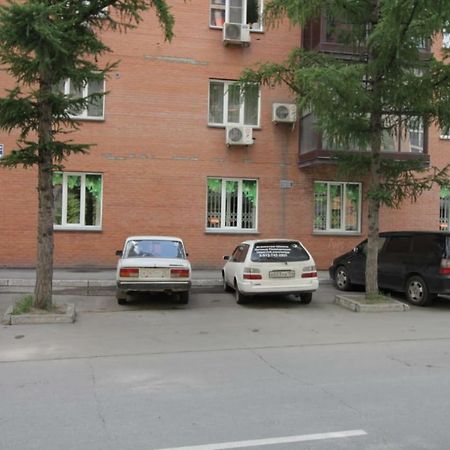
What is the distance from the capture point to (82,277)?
14.9 metres

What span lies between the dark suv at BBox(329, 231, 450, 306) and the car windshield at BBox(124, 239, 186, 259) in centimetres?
483

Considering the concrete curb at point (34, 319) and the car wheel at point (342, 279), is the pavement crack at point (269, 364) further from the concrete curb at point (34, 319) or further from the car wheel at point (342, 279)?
the car wheel at point (342, 279)

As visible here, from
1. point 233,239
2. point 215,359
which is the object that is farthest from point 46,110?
point 233,239

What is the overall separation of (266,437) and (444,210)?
56.0 ft

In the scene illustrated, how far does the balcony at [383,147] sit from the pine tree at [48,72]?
7145 mm

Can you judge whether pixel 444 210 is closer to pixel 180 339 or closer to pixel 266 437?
pixel 180 339

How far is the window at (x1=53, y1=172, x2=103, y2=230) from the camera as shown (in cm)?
1709

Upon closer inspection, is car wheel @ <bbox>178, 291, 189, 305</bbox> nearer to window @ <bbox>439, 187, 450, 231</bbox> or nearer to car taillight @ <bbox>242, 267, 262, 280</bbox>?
car taillight @ <bbox>242, 267, 262, 280</bbox>

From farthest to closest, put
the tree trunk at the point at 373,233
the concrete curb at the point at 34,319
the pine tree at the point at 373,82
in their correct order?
1. the tree trunk at the point at 373,233
2. the pine tree at the point at 373,82
3. the concrete curb at the point at 34,319

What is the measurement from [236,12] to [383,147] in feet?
21.7

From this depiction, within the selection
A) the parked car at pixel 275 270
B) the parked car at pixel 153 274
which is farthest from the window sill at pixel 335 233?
the parked car at pixel 153 274

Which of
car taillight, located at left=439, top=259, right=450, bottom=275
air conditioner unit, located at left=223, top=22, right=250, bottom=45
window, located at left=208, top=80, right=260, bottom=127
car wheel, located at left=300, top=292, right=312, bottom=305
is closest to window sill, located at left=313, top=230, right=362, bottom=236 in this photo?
window, located at left=208, top=80, right=260, bottom=127

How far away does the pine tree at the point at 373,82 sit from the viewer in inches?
420

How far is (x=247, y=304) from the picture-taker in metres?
12.3
